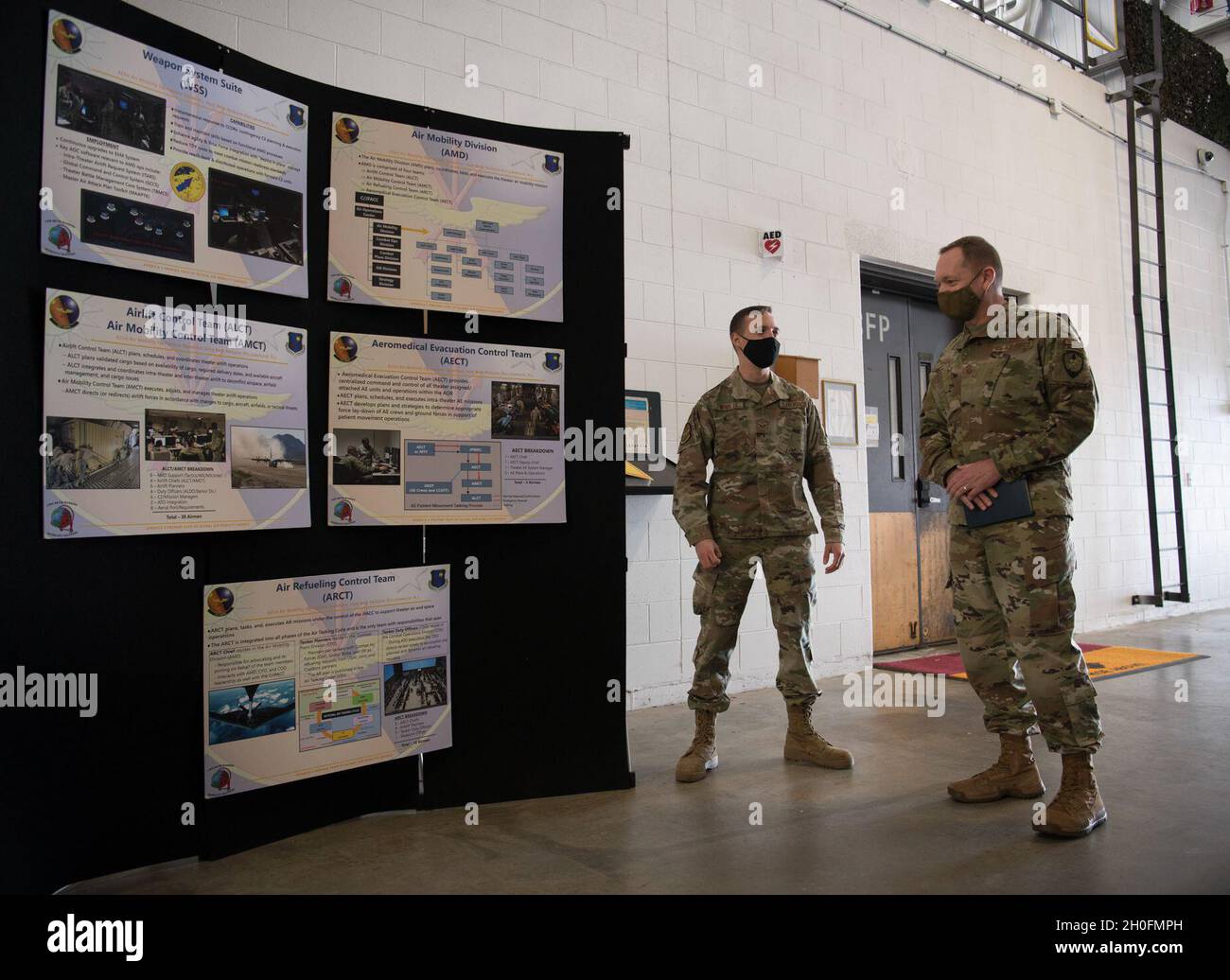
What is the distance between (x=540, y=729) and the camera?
2816 mm

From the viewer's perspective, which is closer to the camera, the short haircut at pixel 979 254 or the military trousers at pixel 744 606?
the short haircut at pixel 979 254

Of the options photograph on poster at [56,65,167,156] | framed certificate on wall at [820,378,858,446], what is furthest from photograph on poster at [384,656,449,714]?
framed certificate on wall at [820,378,858,446]

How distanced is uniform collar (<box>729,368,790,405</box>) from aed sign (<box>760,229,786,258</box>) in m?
1.80

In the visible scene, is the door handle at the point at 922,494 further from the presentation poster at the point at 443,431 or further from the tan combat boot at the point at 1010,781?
the presentation poster at the point at 443,431

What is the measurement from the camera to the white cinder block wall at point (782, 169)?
12.4 ft

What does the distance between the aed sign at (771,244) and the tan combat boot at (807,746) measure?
270 centimetres

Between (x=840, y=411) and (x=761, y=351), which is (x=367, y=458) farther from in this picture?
(x=840, y=411)

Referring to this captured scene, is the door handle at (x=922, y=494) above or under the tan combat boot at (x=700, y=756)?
above

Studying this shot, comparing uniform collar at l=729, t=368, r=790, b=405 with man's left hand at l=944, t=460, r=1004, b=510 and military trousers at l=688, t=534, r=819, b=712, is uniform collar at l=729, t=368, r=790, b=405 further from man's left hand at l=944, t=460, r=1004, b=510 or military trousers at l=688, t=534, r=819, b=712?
man's left hand at l=944, t=460, r=1004, b=510

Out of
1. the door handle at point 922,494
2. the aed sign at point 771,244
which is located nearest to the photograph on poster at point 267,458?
the aed sign at point 771,244

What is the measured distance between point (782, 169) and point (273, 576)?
152 inches

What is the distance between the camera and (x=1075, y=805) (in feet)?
7.77

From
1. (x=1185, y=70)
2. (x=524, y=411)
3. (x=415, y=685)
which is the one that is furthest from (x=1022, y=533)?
(x=1185, y=70)

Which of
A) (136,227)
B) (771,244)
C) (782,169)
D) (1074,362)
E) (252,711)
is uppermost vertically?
(782,169)
